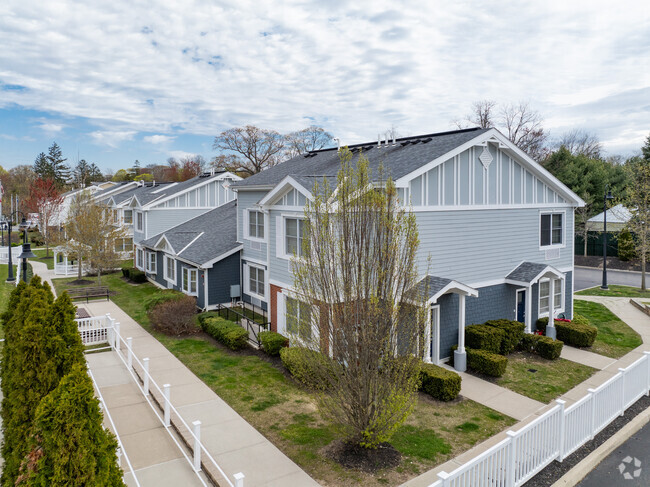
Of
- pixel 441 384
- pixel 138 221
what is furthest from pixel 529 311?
pixel 138 221

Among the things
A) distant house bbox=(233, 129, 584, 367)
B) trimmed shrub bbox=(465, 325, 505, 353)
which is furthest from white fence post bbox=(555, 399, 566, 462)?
trimmed shrub bbox=(465, 325, 505, 353)

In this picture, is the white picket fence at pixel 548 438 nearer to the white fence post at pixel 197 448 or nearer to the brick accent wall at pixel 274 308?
the white fence post at pixel 197 448

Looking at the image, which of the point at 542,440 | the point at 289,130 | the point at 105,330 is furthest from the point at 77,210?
the point at 289,130

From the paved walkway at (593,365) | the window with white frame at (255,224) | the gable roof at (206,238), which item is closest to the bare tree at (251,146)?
the gable roof at (206,238)

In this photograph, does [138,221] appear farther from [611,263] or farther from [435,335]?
[611,263]

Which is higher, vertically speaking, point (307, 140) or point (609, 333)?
point (307, 140)
